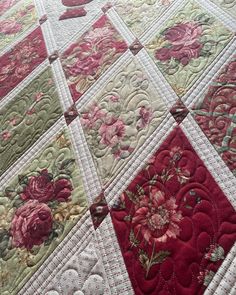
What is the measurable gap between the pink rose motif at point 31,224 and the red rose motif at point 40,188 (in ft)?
0.06

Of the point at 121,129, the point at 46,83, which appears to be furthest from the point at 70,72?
the point at 121,129

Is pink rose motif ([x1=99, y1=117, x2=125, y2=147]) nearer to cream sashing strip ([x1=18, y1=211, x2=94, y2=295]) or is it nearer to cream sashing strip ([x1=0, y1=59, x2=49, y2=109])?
cream sashing strip ([x1=18, y1=211, x2=94, y2=295])

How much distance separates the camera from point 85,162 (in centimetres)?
90

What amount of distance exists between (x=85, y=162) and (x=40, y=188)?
0.15 metres

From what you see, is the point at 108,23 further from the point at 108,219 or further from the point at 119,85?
the point at 108,219

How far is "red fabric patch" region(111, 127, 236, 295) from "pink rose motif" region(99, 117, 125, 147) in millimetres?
140

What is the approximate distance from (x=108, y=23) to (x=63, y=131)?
53 centimetres

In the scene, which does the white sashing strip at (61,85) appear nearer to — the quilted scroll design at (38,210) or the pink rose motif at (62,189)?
the quilted scroll design at (38,210)

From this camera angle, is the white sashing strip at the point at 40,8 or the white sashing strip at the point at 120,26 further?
the white sashing strip at the point at 40,8

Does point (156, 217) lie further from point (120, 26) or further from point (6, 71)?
point (6, 71)

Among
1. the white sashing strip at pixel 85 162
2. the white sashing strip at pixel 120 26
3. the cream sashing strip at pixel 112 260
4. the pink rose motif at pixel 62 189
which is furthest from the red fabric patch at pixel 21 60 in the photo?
the cream sashing strip at pixel 112 260

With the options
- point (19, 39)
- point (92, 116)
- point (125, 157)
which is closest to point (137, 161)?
point (125, 157)

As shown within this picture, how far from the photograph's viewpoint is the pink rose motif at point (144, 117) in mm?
906

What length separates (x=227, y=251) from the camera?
65cm
